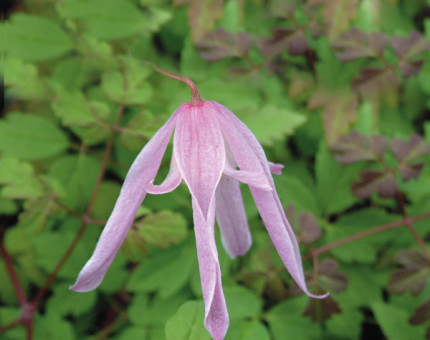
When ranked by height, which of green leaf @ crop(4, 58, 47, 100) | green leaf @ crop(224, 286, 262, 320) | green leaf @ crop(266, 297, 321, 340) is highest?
green leaf @ crop(4, 58, 47, 100)

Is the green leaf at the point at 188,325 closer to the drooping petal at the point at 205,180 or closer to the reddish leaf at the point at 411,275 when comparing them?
the drooping petal at the point at 205,180

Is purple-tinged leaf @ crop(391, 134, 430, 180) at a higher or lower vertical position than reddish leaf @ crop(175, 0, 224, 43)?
lower

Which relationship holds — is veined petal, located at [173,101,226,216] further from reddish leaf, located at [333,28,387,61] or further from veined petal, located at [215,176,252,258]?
reddish leaf, located at [333,28,387,61]

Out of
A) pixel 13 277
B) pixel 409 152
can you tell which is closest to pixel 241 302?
pixel 409 152

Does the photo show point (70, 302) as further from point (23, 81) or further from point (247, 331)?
point (23, 81)

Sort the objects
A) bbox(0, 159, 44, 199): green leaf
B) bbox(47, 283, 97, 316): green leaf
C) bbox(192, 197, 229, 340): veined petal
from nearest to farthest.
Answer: bbox(192, 197, 229, 340): veined petal, bbox(0, 159, 44, 199): green leaf, bbox(47, 283, 97, 316): green leaf

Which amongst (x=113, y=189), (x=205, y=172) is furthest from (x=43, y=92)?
(x=205, y=172)

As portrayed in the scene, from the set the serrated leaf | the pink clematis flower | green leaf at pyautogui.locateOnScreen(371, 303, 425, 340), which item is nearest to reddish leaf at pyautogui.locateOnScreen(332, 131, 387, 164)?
the serrated leaf
